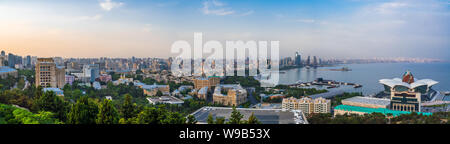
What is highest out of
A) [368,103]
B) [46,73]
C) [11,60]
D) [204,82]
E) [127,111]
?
[11,60]

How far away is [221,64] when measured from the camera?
11273 millimetres

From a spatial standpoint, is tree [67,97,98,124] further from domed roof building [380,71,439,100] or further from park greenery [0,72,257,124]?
domed roof building [380,71,439,100]

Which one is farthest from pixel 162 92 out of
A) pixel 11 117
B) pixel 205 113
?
pixel 11 117

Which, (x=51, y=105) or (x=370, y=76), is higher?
(x=51, y=105)

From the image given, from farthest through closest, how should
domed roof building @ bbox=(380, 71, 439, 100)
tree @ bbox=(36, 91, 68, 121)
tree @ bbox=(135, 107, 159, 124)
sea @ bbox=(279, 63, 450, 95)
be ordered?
sea @ bbox=(279, 63, 450, 95)
domed roof building @ bbox=(380, 71, 439, 100)
tree @ bbox=(36, 91, 68, 121)
tree @ bbox=(135, 107, 159, 124)

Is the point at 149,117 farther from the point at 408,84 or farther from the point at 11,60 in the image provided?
the point at 11,60

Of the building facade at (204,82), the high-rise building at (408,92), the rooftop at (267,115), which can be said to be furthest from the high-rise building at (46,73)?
the high-rise building at (408,92)

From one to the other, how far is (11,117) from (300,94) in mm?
7843

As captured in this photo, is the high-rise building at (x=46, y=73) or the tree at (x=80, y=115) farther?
the high-rise building at (x=46, y=73)

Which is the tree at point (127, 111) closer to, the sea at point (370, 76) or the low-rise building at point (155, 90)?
the low-rise building at point (155, 90)

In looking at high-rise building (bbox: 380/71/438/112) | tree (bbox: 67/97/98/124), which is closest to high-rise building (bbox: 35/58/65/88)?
tree (bbox: 67/97/98/124)

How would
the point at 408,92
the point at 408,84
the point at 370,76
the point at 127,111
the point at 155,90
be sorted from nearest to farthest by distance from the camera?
the point at 127,111, the point at 408,92, the point at 155,90, the point at 408,84, the point at 370,76

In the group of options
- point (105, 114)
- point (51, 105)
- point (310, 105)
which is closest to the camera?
point (105, 114)

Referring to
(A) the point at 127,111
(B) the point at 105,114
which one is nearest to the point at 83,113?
(B) the point at 105,114
